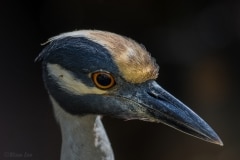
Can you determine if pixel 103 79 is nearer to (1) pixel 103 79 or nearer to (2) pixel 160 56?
(1) pixel 103 79

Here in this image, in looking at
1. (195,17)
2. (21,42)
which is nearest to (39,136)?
(21,42)

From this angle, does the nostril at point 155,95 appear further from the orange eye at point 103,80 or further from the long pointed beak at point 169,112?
the orange eye at point 103,80

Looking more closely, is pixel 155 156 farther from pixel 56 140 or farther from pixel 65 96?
pixel 65 96

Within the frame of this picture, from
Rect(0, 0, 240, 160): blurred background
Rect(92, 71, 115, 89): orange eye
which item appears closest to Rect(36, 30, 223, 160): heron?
Rect(92, 71, 115, 89): orange eye

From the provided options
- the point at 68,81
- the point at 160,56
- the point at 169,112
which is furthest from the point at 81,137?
the point at 160,56

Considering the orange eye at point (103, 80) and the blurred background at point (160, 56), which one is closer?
the orange eye at point (103, 80)

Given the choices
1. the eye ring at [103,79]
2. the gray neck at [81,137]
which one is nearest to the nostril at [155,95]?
the eye ring at [103,79]

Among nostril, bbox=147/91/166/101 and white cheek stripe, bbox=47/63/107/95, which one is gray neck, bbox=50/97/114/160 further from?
nostril, bbox=147/91/166/101
